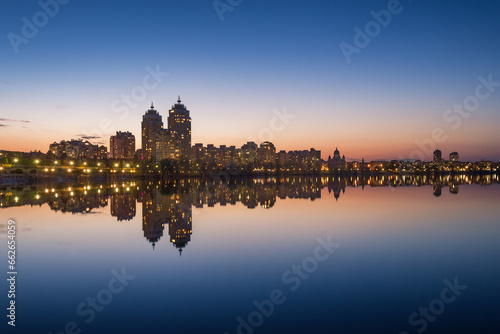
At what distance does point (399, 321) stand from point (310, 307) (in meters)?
2.35

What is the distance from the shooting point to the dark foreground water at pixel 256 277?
9312 mm

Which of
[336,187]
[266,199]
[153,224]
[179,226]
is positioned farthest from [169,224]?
[336,187]

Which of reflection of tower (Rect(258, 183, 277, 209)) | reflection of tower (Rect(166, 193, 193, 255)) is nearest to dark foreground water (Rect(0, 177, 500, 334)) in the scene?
reflection of tower (Rect(166, 193, 193, 255))

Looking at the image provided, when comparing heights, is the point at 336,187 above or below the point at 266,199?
below

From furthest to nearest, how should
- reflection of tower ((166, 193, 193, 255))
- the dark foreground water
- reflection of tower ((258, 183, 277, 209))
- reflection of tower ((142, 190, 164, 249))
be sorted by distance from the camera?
1. reflection of tower ((258, 183, 277, 209))
2. reflection of tower ((142, 190, 164, 249))
3. reflection of tower ((166, 193, 193, 255))
4. the dark foreground water

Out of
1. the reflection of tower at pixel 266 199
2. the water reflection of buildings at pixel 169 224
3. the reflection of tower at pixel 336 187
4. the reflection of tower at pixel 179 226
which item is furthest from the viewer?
the reflection of tower at pixel 336 187


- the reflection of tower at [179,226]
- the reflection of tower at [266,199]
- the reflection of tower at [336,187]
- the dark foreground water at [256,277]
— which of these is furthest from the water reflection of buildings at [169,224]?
the reflection of tower at [336,187]

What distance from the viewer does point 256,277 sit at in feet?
42.7

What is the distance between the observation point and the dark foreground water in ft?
30.6

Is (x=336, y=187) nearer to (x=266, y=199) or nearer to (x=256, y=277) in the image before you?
(x=266, y=199)

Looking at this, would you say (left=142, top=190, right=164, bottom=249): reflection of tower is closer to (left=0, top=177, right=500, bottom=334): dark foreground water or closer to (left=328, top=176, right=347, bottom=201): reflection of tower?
(left=0, top=177, right=500, bottom=334): dark foreground water

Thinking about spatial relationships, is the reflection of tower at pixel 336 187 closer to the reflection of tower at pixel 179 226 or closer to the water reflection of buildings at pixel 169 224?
the reflection of tower at pixel 179 226

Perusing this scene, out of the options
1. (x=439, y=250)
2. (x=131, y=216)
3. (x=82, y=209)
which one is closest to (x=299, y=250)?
(x=439, y=250)

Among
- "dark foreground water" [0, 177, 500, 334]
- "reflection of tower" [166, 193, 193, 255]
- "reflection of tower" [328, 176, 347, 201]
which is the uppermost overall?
"reflection of tower" [166, 193, 193, 255]
